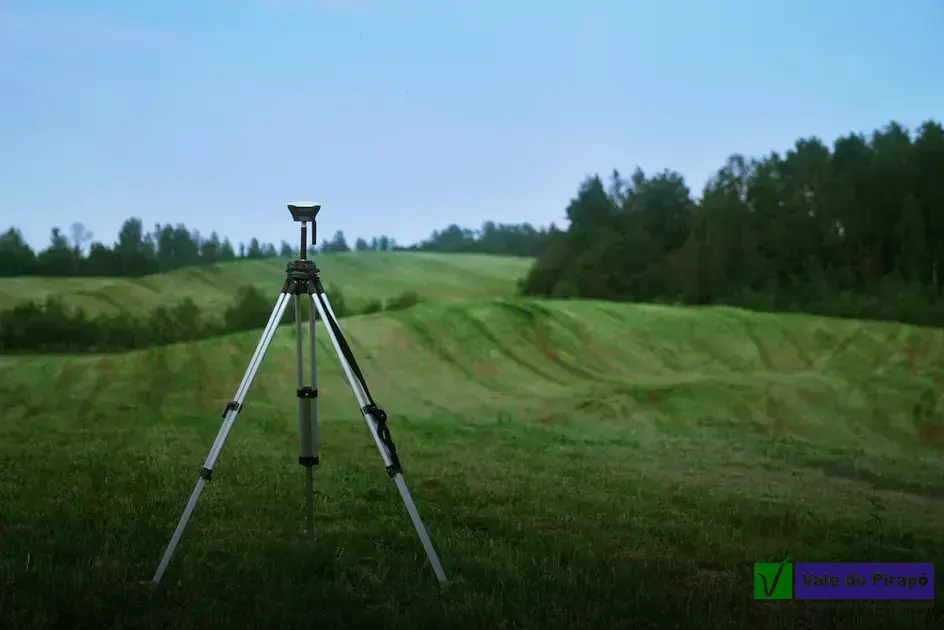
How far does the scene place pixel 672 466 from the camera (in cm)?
493

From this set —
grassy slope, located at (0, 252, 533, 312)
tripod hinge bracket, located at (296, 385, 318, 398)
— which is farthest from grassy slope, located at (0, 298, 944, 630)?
tripod hinge bracket, located at (296, 385, 318, 398)

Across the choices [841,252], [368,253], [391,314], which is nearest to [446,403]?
[391,314]

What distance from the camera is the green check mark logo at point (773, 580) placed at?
2633 millimetres

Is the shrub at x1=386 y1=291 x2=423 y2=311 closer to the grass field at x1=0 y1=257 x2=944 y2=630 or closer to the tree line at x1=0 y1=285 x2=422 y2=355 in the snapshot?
the grass field at x1=0 y1=257 x2=944 y2=630

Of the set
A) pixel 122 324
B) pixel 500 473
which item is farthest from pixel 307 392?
pixel 122 324

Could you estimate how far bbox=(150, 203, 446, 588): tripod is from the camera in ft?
8.12

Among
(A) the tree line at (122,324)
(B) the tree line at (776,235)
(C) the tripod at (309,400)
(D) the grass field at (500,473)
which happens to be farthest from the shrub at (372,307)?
(C) the tripod at (309,400)

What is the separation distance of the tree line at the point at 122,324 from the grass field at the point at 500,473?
0.15 meters

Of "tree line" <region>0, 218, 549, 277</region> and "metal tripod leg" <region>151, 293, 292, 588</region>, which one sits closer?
"metal tripod leg" <region>151, 293, 292, 588</region>

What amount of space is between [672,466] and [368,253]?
3.14 metres

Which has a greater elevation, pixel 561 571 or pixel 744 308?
pixel 744 308

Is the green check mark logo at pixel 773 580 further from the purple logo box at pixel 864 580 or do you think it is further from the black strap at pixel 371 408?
the black strap at pixel 371 408

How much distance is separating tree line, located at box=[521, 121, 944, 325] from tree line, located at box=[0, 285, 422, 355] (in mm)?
2497

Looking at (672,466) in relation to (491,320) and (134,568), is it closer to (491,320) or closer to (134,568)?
(491,320)
